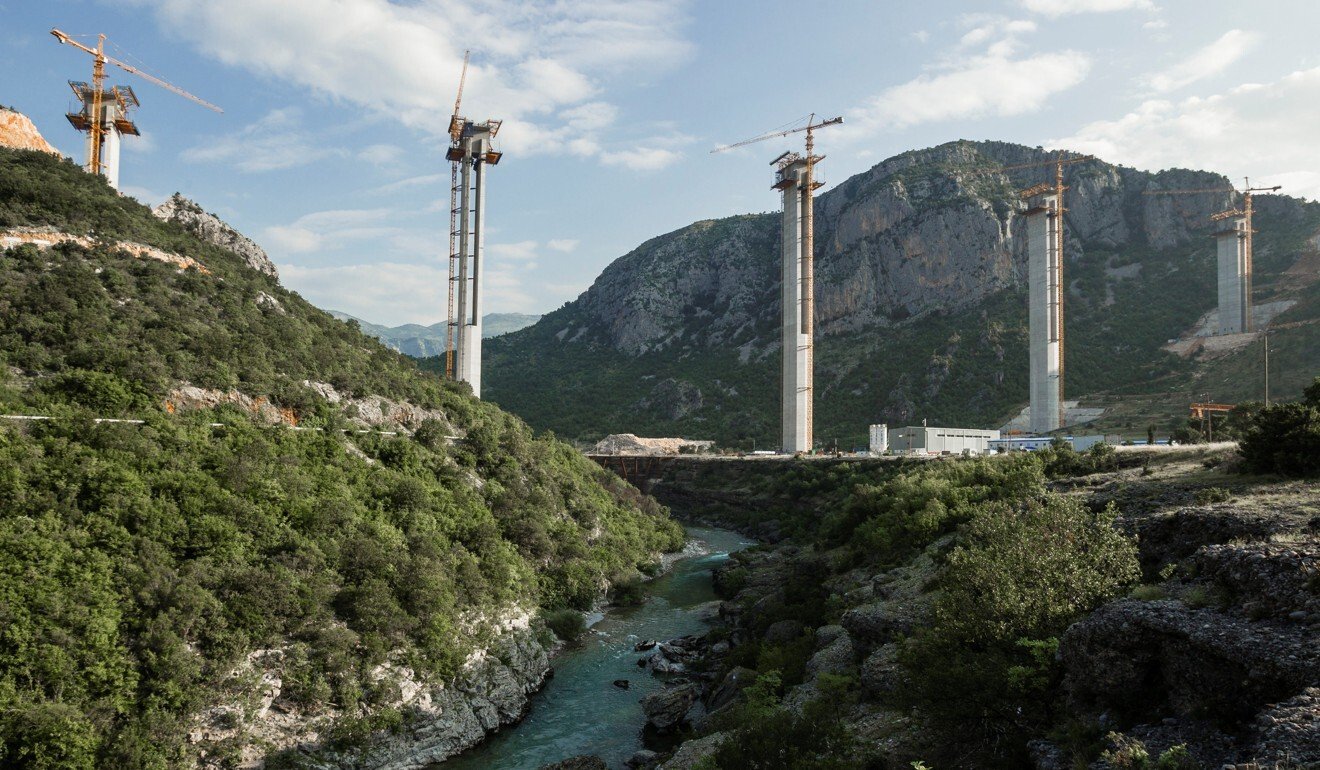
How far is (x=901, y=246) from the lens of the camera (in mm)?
148375

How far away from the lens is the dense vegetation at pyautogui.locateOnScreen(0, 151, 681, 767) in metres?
19.6

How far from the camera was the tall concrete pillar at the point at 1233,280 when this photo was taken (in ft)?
352

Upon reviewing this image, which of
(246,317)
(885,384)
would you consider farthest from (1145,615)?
(885,384)

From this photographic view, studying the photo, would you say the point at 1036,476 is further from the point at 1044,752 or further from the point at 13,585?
the point at 13,585

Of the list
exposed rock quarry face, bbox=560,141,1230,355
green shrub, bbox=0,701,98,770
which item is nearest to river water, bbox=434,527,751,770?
green shrub, bbox=0,701,98,770

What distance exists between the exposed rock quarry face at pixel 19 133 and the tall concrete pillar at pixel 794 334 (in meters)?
69.0

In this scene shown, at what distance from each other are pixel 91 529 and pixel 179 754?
7845 mm

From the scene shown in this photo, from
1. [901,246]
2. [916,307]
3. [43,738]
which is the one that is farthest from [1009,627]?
[901,246]

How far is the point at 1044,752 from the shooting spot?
1274 centimetres

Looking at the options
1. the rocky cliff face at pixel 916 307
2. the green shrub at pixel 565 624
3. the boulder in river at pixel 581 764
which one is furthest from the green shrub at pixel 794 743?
the rocky cliff face at pixel 916 307

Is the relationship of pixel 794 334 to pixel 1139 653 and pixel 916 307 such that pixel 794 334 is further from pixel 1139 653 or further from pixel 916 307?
pixel 1139 653

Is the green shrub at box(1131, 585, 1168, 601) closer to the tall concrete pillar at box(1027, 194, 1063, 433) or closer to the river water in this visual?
→ the river water

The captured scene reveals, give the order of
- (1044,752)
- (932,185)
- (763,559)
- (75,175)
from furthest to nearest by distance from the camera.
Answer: (932,185), (763,559), (75,175), (1044,752)

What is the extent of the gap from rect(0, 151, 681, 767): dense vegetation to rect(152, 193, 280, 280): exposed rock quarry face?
6477 millimetres
